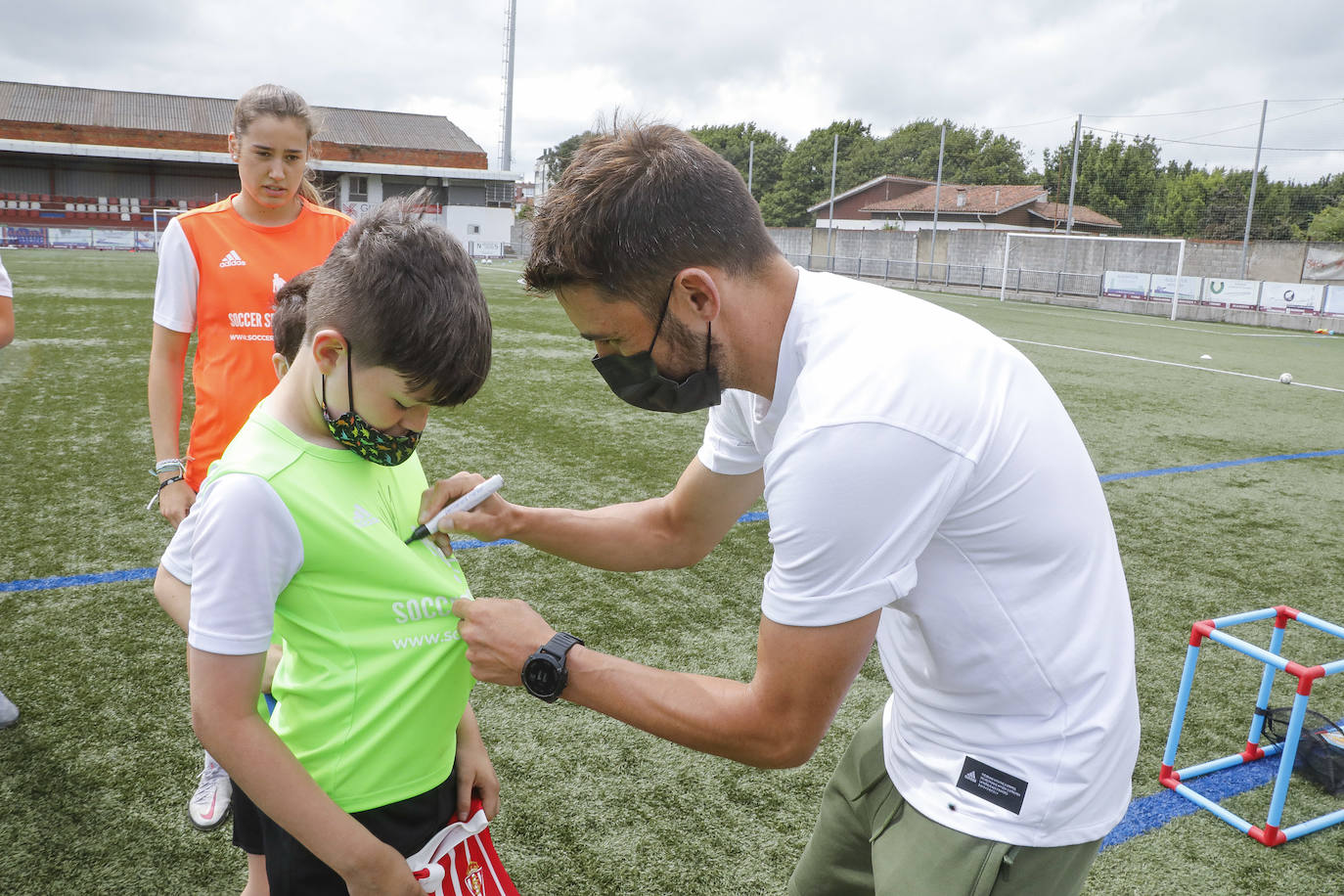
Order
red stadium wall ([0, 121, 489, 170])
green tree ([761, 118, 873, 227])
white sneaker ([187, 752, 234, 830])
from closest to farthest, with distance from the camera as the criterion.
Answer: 1. white sneaker ([187, 752, 234, 830])
2. red stadium wall ([0, 121, 489, 170])
3. green tree ([761, 118, 873, 227])

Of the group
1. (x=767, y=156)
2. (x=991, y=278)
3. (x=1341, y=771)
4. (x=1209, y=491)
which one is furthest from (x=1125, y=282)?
(x=767, y=156)

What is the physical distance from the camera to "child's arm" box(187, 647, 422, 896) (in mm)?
1313

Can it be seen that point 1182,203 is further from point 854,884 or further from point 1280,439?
point 854,884

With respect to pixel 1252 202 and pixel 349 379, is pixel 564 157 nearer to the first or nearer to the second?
pixel 349 379

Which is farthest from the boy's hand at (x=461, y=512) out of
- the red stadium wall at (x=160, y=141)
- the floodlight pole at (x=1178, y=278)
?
the red stadium wall at (x=160, y=141)

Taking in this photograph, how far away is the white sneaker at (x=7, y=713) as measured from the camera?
120 inches

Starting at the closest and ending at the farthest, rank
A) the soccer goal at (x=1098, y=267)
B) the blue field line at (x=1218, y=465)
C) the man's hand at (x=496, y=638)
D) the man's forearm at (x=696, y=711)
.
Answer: the man's forearm at (x=696, y=711)
the man's hand at (x=496, y=638)
the blue field line at (x=1218, y=465)
the soccer goal at (x=1098, y=267)

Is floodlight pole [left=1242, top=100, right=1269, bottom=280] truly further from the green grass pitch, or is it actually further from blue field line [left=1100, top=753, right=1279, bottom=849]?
blue field line [left=1100, top=753, right=1279, bottom=849]

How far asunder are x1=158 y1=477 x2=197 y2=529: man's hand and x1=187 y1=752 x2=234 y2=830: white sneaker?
0.83 m

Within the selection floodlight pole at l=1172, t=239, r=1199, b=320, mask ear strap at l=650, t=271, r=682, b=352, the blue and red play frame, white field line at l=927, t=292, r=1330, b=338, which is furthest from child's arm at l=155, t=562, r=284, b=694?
floodlight pole at l=1172, t=239, r=1199, b=320

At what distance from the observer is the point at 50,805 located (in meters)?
2.68

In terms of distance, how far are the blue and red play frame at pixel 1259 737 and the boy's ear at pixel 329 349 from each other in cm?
264

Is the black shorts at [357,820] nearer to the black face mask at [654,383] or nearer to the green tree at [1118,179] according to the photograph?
the black face mask at [654,383]

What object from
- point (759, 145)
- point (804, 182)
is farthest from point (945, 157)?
point (759, 145)
